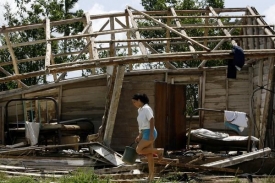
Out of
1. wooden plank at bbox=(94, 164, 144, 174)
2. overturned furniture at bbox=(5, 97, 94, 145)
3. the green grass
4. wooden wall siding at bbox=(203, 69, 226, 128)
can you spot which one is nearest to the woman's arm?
the green grass

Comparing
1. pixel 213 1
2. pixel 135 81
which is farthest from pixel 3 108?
pixel 213 1

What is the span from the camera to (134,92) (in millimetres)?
16781

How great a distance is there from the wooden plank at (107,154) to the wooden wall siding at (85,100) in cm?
401

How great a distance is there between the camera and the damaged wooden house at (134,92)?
13.6 metres

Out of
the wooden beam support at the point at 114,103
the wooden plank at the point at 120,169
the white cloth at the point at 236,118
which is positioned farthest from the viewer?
the wooden beam support at the point at 114,103

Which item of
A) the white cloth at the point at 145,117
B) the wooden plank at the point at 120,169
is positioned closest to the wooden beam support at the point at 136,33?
the wooden plank at the point at 120,169

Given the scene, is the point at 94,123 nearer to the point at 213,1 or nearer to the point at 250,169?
the point at 250,169

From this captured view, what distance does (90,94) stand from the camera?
1725 cm

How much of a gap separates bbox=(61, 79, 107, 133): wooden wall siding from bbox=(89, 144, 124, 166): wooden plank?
13.2ft

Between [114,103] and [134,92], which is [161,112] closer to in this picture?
[114,103]

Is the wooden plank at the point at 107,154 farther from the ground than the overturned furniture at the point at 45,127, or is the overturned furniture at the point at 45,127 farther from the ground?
the overturned furniture at the point at 45,127

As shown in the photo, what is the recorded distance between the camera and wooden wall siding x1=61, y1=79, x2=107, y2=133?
1716 centimetres

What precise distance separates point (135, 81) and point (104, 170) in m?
5.76

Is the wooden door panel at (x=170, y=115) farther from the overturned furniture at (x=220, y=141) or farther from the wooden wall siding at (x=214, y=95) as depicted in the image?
the wooden wall siding at (x=214, y=95)
